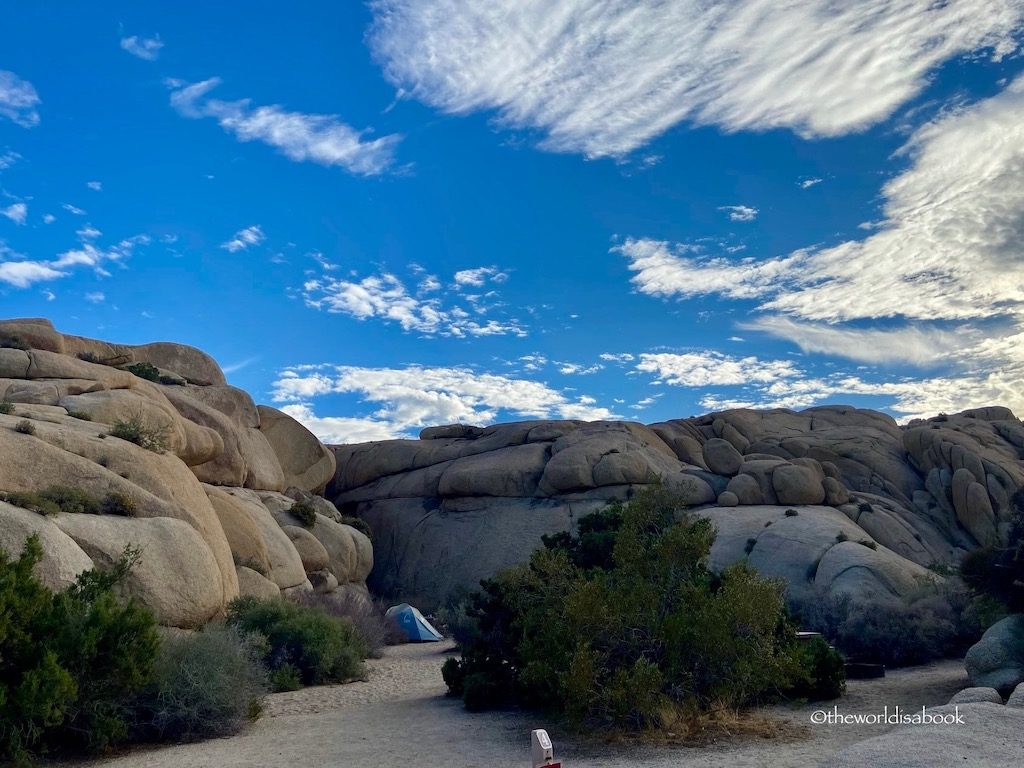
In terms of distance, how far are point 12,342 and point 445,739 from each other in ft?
76.2

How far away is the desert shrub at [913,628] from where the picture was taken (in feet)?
64.3

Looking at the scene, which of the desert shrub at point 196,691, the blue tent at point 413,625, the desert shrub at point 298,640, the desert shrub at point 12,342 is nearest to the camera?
the desert shrub at point 196,691

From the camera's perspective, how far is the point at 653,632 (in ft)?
41.4

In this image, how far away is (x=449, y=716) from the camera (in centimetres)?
1509

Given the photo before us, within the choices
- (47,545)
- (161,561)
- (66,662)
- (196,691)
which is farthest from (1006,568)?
(47,545)

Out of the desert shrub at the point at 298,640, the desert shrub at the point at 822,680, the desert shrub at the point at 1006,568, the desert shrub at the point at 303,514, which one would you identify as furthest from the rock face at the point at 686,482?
the desert shrub at the point at 822,680

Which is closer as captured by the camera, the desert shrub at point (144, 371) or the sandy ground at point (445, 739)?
the sandy ground at point (445, 739)

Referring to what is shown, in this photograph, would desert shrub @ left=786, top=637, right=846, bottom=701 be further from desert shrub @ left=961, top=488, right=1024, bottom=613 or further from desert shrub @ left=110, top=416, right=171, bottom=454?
desert shrub @ left=110, top=416, right=171, bottom=454

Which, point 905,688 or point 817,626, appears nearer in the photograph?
point 905,688

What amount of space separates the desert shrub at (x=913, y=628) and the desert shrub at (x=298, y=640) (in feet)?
40.3

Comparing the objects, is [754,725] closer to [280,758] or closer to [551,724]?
[551,724]

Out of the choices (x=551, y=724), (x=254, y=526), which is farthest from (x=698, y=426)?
(x=551, y=724)

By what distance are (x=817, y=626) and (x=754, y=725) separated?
1159 cm

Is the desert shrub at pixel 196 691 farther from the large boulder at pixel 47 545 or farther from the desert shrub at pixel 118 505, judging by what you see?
the desert shrub at pixel 118 505
